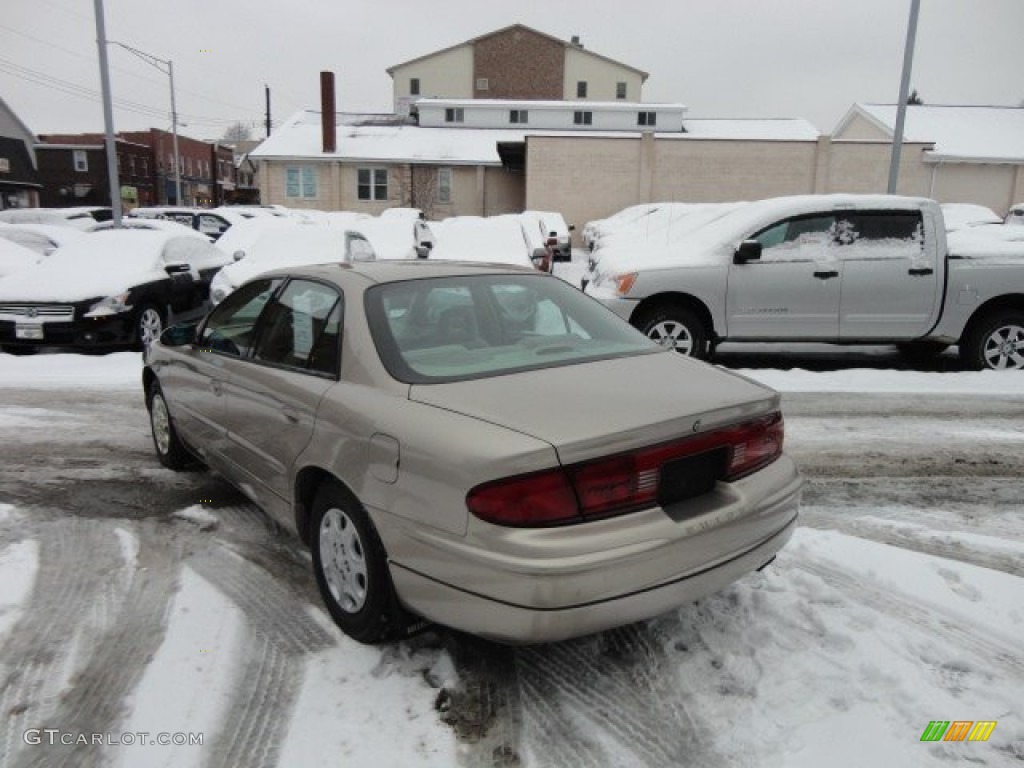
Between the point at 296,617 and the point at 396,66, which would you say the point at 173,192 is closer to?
the point at 396,66

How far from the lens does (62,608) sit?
3.47m

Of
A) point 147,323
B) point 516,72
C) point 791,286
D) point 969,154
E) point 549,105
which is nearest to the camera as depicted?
point 791,286

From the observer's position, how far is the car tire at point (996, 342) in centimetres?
830

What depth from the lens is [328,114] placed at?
37.3 meters

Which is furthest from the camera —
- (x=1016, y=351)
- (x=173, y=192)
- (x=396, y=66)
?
(x=173, y=192)

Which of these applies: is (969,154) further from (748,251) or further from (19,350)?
(19,350)

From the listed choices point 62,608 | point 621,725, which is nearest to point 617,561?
point 621,725

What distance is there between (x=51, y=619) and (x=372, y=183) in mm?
35433

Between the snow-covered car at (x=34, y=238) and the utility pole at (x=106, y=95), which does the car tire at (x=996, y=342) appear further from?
the utility pole at (x=106, y=95)

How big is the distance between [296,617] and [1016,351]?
8230 mm

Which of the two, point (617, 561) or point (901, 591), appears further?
point (901, 591)

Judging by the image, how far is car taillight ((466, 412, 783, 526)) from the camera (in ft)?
8.07
